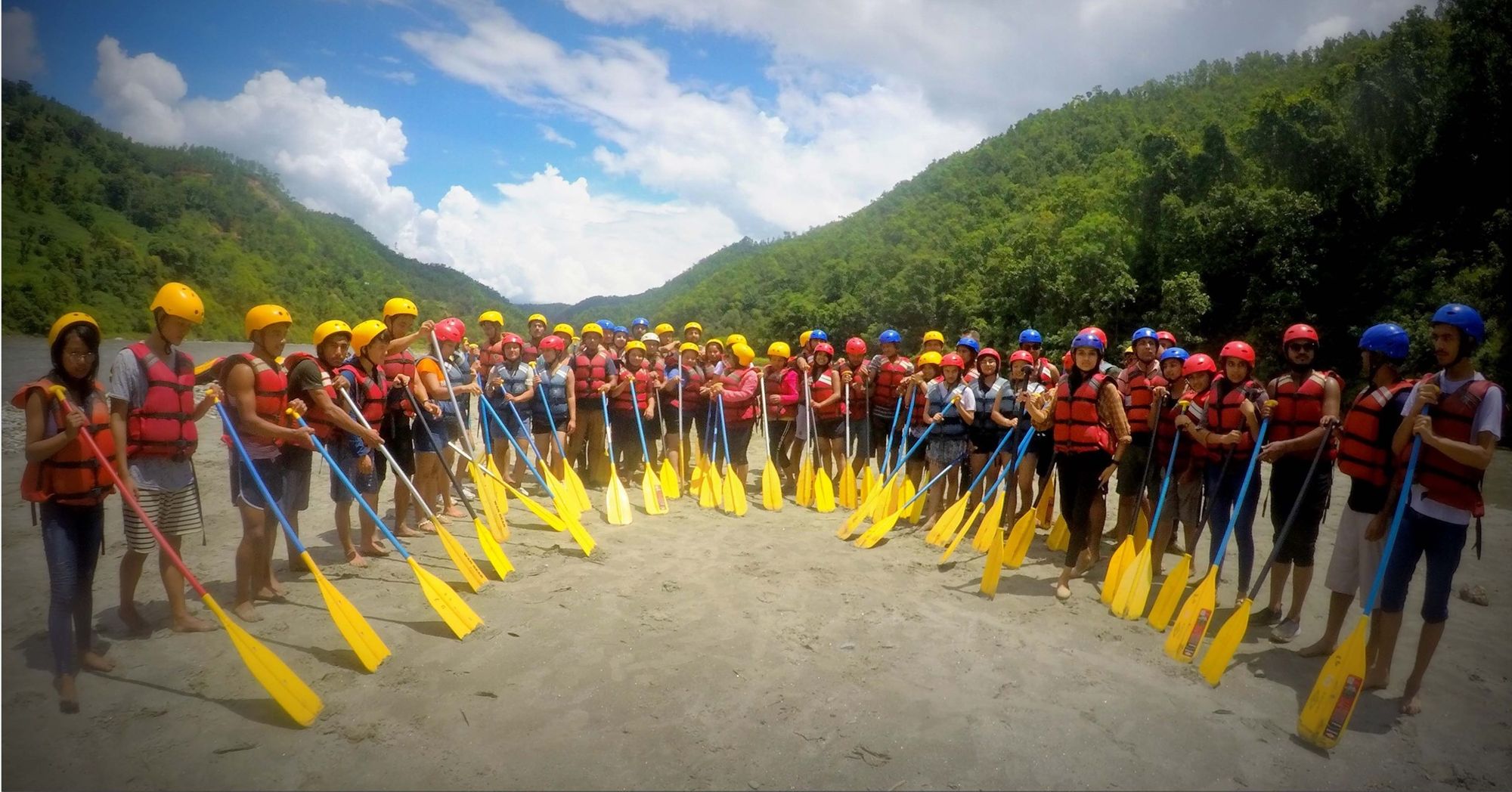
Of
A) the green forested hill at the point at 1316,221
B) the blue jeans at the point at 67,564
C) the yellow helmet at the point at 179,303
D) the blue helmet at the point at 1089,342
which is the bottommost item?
the blue jeans at the point at 67,564

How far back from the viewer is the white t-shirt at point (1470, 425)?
3445 millimetres

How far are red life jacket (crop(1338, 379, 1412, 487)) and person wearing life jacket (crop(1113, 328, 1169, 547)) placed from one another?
1.45 meters

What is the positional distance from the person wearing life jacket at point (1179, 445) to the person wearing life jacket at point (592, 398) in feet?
19.5

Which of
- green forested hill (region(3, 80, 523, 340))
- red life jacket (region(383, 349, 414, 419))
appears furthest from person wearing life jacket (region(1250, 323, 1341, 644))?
green forested hill (region(3, 80, 523, 340))

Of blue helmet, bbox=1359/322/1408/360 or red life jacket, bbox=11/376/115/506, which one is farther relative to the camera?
blue helmet, bbox=1359/322/1408/360

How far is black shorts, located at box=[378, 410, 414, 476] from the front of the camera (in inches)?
240

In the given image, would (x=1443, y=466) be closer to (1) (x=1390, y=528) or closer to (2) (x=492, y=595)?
(1) (x=1390, y=528)

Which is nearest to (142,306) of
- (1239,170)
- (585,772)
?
(585,772)

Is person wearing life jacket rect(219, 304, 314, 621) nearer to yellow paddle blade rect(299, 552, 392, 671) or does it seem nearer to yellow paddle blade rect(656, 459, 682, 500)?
yellow paddle blade rect(299, 552, 392, 671)

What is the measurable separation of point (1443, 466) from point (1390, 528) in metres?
0.41

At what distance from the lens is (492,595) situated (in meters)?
5.24

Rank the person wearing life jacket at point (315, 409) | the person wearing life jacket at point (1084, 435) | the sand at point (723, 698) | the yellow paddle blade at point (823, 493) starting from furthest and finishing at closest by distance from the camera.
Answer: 1. the yellow paddle blade at point (823, 493)
2. the person wearing life jacket at point (1084, 435)
3. the person wearing life jacket at point (315, 409)
4. the sand at point (723, 698)

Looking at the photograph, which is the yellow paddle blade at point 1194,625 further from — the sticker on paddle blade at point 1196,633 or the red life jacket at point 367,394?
the red life jacket at point 367,394

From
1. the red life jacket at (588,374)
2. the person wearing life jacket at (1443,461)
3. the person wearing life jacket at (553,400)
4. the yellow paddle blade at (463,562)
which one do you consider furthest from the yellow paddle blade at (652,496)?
the person wearing life jacket at (1443,461)
